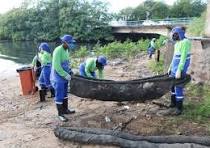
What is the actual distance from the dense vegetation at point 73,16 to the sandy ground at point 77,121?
48767 mm

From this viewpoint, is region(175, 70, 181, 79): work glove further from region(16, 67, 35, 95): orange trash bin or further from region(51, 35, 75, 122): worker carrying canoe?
region(16, 67, 35, 95): orange trash bin

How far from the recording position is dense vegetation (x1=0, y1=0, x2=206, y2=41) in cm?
5922

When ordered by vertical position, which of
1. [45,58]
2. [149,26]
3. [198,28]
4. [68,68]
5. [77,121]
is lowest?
[149,26]

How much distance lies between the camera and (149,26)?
50.6 metres

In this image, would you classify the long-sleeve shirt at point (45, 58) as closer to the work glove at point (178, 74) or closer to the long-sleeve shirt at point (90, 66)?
the long-sleeve shirt at point (90, 66)

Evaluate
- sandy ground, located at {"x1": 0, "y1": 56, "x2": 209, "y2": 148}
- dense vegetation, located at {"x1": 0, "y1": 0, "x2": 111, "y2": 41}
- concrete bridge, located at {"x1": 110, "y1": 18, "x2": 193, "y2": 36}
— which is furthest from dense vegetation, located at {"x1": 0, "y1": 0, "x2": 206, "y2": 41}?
sandy ground, located at {"x1": 0, "y1": 56, "x2": 209, "y2": 148}

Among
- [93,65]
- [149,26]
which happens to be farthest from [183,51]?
[149,26]

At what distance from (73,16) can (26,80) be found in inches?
1976

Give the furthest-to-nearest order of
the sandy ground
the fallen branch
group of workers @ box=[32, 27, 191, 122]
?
1. group of workers @ box=[32, 27, 191, 122]
2. the sandy ground
3. the fallen branch

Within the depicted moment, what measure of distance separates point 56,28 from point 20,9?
9701 millimetres

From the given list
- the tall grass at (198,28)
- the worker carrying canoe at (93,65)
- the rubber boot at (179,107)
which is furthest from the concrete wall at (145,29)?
the rubber boot at (179,107)

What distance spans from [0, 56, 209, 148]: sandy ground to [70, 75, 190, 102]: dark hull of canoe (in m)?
0.44

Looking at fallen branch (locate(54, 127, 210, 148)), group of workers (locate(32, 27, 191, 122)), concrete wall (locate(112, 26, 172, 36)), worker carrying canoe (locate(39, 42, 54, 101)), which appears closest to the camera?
fallen branch (locate(54, 127, 210, 148))

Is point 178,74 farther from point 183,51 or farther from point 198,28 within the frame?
point 198,28
